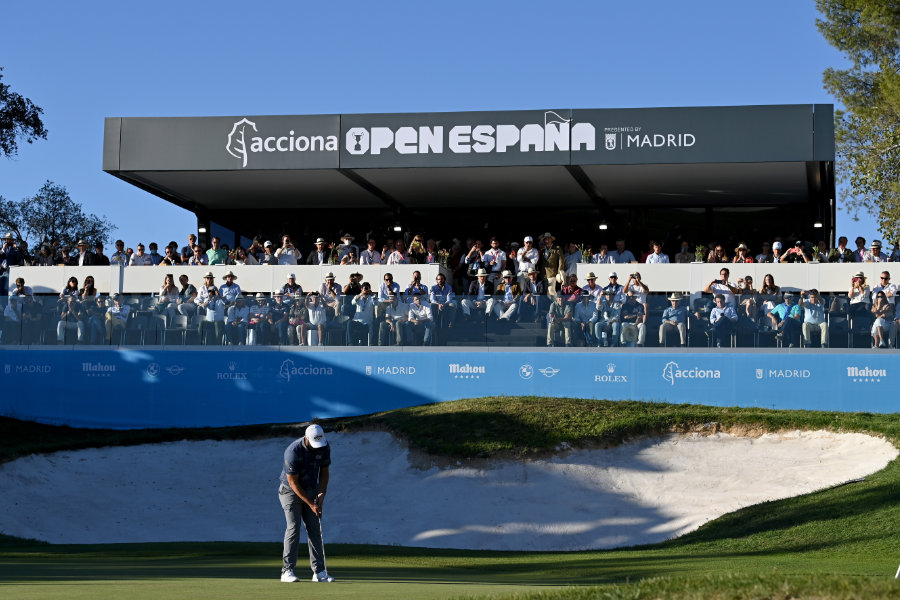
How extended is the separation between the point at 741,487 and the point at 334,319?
9.25 meters

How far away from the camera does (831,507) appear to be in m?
19.9

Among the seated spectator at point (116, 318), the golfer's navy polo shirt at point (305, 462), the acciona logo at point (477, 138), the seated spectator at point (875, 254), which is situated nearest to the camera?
the golfer's navy polo shirt at point (305, 462)

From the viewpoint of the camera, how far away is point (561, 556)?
19.2m

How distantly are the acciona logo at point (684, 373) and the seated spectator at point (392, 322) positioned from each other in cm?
562

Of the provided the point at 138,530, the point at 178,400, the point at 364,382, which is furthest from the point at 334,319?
the point at 138,530

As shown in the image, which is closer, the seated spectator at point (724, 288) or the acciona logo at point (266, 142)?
the seated spectator at point (724, 288)

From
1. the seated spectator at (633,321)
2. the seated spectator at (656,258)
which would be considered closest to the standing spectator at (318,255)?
the seated spectator at (656,258)

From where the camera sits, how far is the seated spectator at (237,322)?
2631 cm

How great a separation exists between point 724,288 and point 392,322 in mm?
7058

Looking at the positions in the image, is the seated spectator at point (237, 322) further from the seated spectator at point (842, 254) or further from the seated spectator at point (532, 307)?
the seated spectator at point (842, 254)

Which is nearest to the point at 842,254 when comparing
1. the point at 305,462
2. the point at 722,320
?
the point at 722,320

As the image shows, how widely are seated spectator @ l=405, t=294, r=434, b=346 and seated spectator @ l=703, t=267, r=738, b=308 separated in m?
5.84

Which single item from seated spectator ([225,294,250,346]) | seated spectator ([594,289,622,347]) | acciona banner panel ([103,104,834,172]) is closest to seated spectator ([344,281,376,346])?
seated spectator ([225,294,250,346])

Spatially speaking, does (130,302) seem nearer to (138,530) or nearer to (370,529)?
(138,530)
